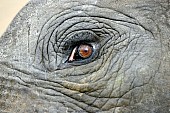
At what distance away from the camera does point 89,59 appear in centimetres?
349

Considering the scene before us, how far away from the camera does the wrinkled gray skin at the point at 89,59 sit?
342cm

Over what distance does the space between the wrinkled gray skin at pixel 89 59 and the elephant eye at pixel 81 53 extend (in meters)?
0.02

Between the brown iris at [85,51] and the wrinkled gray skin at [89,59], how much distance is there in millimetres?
28

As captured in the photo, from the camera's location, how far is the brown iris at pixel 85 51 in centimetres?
350

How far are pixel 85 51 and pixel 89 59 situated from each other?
0.06 metres

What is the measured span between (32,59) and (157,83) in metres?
0.71

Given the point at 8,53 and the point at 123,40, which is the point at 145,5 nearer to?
the point at 123,40

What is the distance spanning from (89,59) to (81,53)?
0.06 metres

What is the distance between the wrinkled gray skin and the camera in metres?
3.42

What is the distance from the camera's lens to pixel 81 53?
352cm

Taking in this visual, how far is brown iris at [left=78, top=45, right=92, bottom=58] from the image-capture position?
350cm

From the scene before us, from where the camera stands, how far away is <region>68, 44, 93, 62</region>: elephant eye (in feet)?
11.5

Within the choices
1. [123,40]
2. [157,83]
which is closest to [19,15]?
[123,40]

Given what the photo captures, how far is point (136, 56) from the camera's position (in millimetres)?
3469
